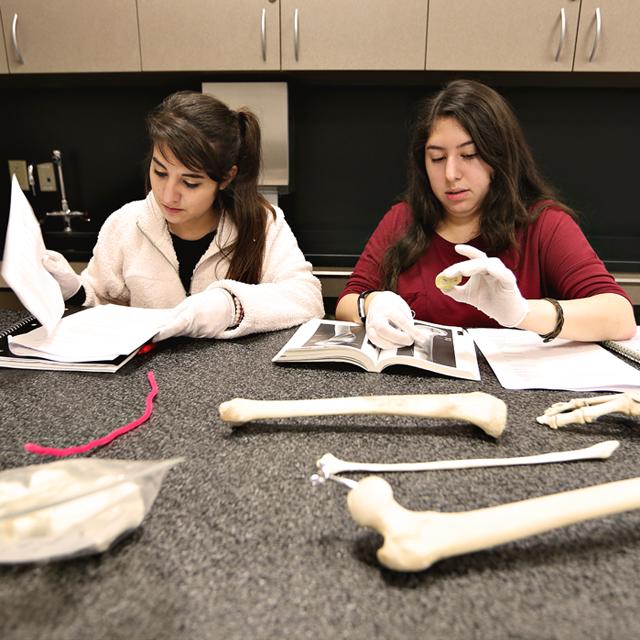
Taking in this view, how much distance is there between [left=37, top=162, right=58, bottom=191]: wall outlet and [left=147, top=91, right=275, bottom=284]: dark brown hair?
1.55 m

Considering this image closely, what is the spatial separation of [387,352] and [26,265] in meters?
0.67

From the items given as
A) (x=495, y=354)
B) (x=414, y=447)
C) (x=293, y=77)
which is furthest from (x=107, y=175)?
(x=414, y=447)

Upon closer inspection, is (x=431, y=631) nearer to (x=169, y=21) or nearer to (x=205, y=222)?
(x=205, y=222)

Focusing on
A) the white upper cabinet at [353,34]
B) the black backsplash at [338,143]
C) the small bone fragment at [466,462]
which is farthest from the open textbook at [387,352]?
the white upper cabinet at [353,34]

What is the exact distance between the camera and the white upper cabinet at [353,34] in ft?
6.74

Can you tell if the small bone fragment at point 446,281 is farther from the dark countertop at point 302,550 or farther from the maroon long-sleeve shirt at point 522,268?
the maroon long-sleeve shirt at point 522,268

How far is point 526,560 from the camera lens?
479 millimetres

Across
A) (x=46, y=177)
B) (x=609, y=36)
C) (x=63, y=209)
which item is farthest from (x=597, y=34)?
(x=46, y=177)

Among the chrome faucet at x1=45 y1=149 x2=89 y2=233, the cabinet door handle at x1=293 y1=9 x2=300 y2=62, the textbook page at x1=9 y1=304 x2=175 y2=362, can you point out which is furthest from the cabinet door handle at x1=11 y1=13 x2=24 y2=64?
the textbook page at x1=9 y1=304 x2=175 y2=362

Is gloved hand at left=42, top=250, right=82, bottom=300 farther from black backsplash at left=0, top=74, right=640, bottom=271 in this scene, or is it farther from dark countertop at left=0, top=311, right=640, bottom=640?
black backsplash at left=0, top=74, right=640, bottom=271

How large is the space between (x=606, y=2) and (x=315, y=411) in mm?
2157

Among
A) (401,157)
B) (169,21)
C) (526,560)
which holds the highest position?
(169,21)

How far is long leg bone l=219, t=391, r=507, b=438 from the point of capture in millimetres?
692

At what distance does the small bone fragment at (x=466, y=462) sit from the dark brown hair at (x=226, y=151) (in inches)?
37.3
